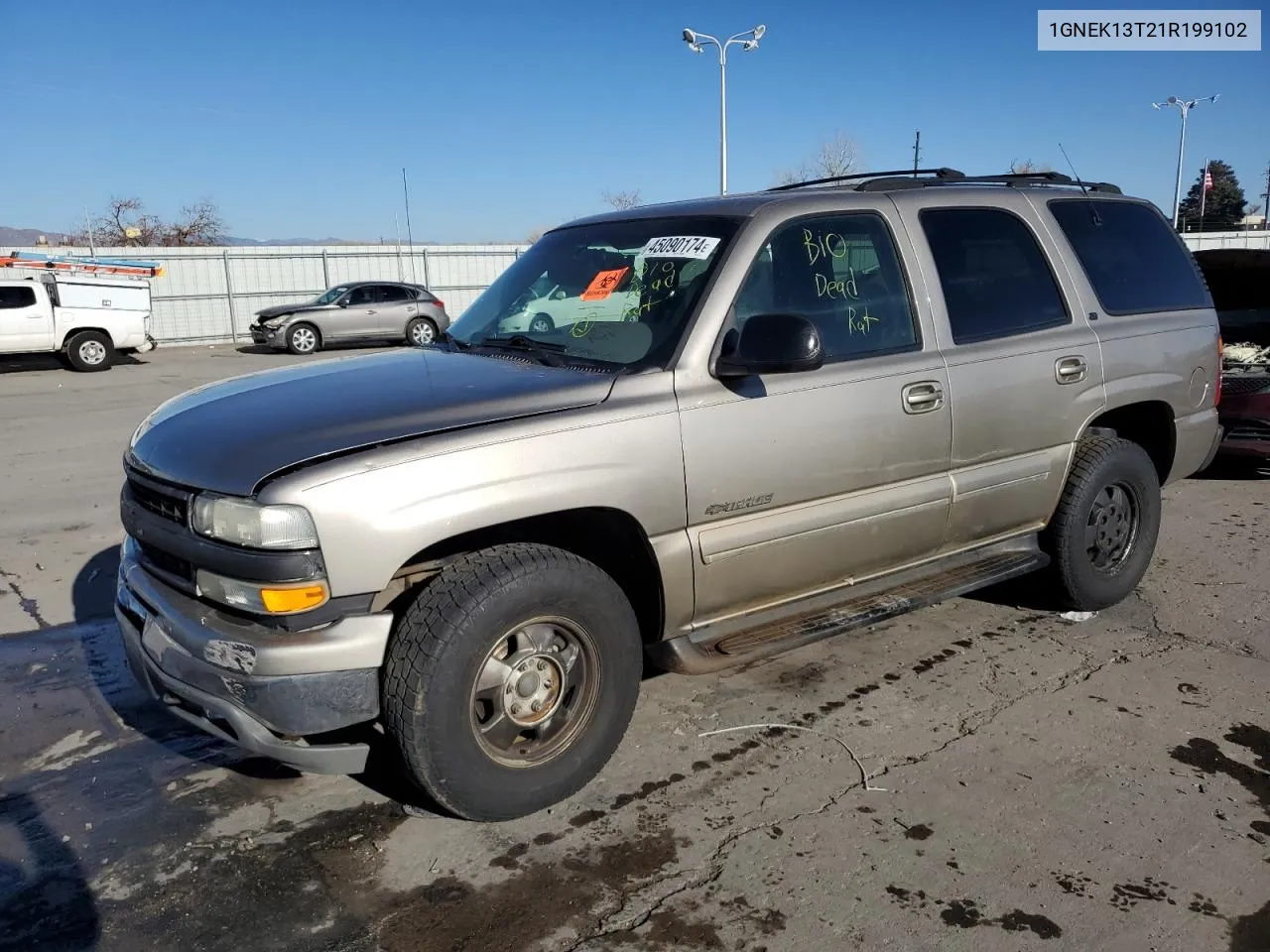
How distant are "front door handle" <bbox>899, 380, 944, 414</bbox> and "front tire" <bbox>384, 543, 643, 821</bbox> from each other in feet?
4.57

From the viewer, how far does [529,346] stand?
3.68 metres

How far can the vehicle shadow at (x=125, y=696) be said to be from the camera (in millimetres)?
3516

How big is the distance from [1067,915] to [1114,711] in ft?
4.59

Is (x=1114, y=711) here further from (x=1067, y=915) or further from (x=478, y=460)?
(x=478, y=460)

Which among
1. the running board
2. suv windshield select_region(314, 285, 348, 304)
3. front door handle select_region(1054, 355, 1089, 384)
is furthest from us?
suv windshield select_region(314, 285, 348, 304)

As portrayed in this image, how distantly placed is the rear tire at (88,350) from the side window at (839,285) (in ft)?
60.2

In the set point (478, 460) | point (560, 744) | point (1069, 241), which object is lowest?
point (560, 744)

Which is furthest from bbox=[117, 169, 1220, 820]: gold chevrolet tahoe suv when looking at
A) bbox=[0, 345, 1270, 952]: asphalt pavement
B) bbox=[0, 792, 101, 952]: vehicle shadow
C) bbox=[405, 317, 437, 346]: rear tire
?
bbox=[405, 317, 437, 346]: rear tire

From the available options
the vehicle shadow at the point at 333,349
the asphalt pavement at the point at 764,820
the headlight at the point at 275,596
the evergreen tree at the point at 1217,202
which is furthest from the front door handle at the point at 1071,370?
the evergreen tree at the point at 1217,202

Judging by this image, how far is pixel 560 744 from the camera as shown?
3.11 metres

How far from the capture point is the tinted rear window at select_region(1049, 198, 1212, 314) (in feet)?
14.9

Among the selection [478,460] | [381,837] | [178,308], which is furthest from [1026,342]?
[178,308]

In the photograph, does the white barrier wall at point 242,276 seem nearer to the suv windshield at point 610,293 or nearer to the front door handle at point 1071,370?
the suv windshield at point 610,293

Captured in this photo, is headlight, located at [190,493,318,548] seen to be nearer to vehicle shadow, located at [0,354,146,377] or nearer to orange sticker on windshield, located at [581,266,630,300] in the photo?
orange sticker on windshield, located at [581,266,630,300]
